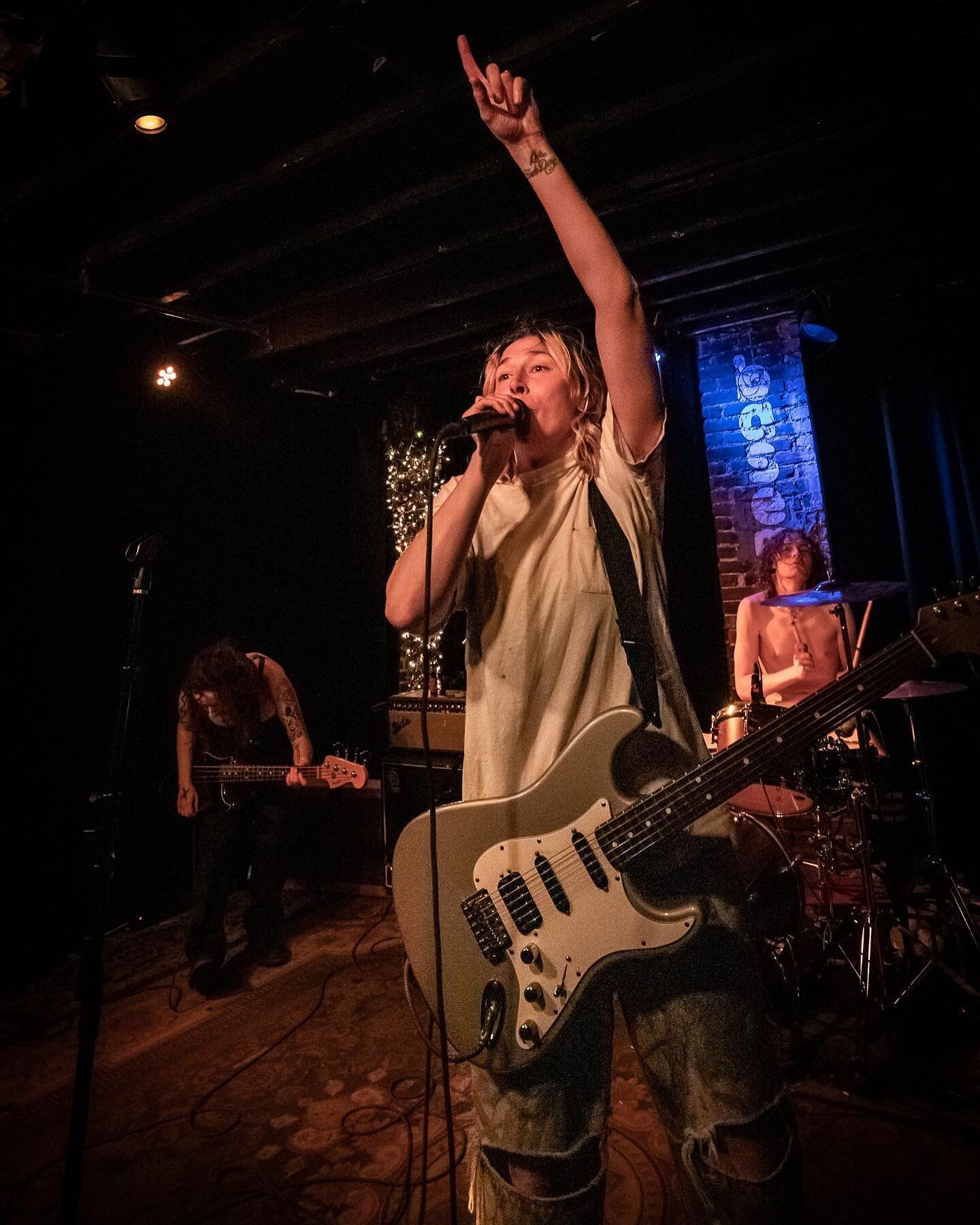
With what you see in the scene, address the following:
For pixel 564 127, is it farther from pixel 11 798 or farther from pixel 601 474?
pixel 11 798

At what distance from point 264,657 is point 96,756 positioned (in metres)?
1.54

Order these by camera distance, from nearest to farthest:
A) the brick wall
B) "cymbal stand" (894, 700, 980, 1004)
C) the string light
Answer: "cymbal stand" (894, 700, 980, 1004)
the brick wall
the string light

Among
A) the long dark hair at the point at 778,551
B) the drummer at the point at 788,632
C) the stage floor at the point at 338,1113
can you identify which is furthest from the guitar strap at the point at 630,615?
the long dark hair at the point at 778,551

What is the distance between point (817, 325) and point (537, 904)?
5012 mm

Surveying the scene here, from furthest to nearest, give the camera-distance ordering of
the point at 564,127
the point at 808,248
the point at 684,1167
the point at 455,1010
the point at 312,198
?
the point at 808,248
the point at 312,198
the point at 564,127
the point at 455,1010
the point at 684,1167

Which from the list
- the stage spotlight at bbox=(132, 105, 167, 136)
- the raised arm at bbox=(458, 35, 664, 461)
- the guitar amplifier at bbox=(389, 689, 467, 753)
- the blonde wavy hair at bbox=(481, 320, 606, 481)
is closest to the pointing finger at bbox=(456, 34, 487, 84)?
the raised arm at bbox=(458, 35, 664, 461)

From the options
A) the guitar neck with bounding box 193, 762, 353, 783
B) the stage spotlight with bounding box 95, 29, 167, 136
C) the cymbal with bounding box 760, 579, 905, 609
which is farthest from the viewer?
the guitar neck with bounding box 193, 762, 353, 783

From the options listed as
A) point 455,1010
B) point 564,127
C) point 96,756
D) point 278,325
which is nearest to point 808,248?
point 564,127

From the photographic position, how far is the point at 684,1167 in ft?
4.17

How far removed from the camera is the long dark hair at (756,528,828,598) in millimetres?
5305

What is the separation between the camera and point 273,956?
4.76m

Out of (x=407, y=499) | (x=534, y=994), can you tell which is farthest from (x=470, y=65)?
(x=407, y=499)

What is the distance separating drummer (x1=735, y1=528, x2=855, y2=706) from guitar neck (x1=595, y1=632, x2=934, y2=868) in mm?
3716

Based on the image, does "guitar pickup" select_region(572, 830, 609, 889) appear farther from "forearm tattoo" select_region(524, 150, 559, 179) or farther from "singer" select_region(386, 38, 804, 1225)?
"forearm tattoo" select_region(524, 150, 559, 179)
